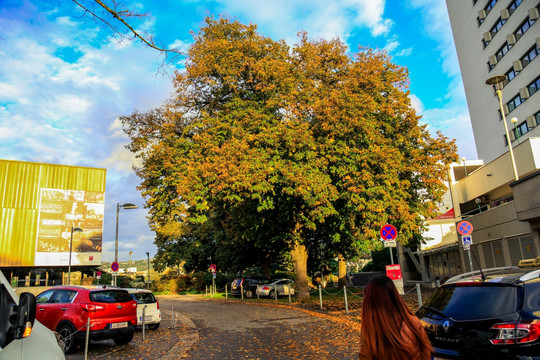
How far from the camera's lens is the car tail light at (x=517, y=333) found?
4316mm

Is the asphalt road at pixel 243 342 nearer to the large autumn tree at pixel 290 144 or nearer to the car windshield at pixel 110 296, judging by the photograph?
the car windshield at pixel 110 296

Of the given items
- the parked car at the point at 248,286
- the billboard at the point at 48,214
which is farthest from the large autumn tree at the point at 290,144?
the billboard at the point at 48,214

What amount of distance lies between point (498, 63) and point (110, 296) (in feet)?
133

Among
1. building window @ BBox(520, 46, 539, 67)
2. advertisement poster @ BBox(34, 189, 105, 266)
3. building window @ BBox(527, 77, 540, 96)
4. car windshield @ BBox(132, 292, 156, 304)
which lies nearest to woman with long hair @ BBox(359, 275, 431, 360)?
car windshield @ BBox(132, 292, 156, 304)

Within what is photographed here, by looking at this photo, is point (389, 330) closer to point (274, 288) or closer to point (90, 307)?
point (90, 307)

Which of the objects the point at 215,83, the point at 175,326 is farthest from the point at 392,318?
the point at 215,83

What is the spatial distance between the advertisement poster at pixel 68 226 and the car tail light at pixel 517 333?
62.0m

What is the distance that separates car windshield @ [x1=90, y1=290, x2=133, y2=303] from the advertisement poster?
52.3 meters

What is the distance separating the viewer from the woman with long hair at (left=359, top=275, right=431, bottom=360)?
9.00 feet

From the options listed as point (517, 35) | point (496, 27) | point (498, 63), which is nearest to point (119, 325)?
point (517, 35)

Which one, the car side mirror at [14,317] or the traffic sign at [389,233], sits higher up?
the traffic sign at [389,233]

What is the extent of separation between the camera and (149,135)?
22.3 meters

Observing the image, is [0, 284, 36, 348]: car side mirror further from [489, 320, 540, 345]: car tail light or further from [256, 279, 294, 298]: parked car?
[256, 279, 294, 298]: parked car

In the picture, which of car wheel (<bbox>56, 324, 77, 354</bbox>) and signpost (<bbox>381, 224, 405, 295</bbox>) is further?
signpost (<bbox>381, 224, 405, 295</bbox>)
